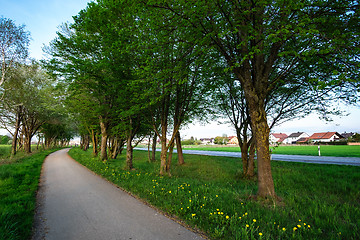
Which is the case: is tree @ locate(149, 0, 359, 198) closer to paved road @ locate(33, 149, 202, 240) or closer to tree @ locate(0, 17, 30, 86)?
paved road @ locate(33, 149, 202, 240)

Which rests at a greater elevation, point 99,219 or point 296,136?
point 296,136

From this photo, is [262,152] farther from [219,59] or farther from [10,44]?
[10,44]

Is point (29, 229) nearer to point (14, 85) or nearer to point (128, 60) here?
point (128, 60)

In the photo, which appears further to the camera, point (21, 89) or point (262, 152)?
point (21, 89)

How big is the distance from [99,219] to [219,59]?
27.9 ft

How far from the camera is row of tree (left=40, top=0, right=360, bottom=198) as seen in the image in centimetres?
474

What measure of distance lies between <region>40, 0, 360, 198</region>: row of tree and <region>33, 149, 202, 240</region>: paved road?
3.66 meters

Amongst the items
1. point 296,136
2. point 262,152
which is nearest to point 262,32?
point 262,152

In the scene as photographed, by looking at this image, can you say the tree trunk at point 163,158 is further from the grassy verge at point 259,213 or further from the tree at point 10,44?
the tree at point 10,44

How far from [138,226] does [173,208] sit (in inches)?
42.5

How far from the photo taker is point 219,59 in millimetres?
8836

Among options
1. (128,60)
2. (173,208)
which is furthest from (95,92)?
(173,208)

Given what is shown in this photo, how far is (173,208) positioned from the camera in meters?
4.57

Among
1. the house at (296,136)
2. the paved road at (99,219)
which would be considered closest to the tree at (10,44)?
the paved road at (99,219)
